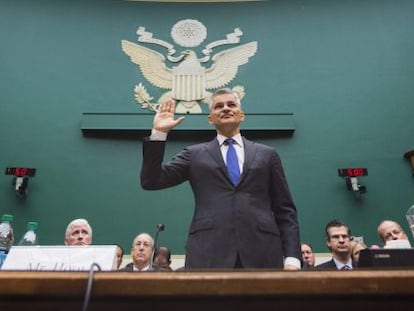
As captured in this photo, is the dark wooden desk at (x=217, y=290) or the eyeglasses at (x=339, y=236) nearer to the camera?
the dark wooden desk at (x=217, y=290)

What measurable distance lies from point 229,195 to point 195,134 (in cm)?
371

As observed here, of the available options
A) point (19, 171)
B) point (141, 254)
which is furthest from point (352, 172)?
point (19, 171)

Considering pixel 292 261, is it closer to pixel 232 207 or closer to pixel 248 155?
pixel 232 207

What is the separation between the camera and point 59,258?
125cm

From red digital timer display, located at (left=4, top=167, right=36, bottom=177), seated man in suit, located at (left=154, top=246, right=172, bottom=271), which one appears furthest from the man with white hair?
red digital timer display, located at (left=4, top=167, right=36, bottom=177)

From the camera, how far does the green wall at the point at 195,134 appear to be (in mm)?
4773

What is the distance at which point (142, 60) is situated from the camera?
5672mm

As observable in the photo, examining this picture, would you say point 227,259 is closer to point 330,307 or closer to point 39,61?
point 330,307

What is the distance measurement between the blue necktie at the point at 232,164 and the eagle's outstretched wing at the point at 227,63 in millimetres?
3910

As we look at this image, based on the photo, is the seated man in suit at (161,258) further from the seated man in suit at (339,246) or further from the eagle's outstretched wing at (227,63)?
the eagle's outstretched wing at (227,63)

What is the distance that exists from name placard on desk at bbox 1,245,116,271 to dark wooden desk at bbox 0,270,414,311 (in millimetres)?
473

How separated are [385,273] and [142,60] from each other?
5229 mm

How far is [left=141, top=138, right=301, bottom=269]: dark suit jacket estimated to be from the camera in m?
1.44

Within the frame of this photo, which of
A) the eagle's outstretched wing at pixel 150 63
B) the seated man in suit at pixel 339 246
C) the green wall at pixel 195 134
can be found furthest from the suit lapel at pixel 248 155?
the eagle's outstretched wing at pixel 150 63
